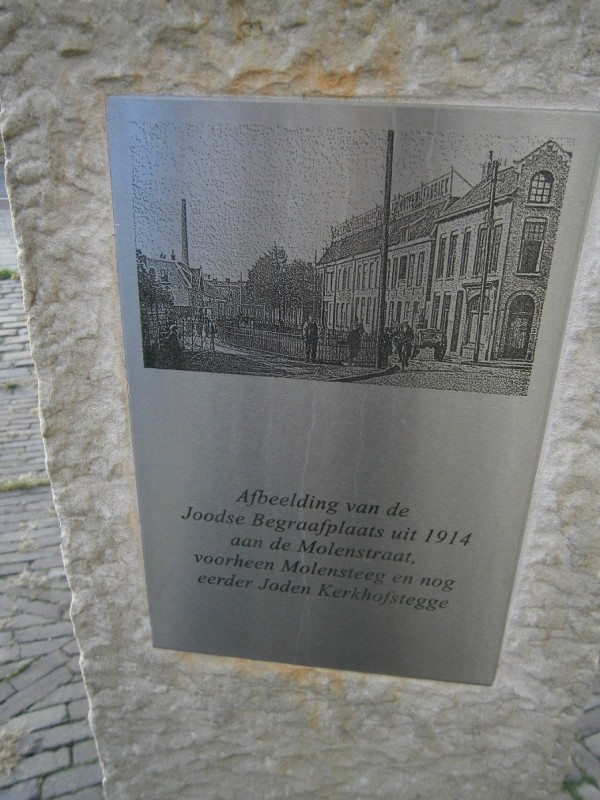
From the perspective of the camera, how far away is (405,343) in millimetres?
1515

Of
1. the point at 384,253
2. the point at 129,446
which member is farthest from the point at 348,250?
the point at 129,446

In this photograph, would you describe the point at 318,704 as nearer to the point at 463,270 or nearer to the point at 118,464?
the point at 118,464

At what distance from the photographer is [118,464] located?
1.77 m

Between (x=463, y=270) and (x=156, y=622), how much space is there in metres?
1.52

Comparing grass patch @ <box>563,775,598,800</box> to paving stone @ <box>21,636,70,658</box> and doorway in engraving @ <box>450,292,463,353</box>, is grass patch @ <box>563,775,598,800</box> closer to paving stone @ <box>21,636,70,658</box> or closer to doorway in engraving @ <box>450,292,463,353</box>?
doorway in engraving @ <box>450,292,463,353</box>

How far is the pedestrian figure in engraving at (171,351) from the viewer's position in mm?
1588

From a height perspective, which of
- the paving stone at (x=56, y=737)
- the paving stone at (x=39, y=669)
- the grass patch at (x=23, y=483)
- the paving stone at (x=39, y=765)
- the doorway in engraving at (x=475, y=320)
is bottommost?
the paving stone at (x=39, y=765)

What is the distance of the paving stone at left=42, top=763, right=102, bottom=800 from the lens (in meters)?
2.22

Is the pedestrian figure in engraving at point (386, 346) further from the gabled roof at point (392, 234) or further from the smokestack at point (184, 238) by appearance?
the smokestack at point (184, 238)

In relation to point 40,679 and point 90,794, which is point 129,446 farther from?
point 40,679

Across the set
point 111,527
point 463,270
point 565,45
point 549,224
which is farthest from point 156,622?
point 565,45

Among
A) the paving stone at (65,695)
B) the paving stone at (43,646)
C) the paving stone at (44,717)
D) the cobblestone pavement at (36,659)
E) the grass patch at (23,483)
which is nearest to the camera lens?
the cobblestone pavement at (36,659)

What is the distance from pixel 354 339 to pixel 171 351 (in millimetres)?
526

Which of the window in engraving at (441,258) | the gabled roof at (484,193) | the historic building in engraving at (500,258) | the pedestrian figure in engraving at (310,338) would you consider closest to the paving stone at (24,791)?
the pedestrian figure in engraving at (310,338)
